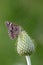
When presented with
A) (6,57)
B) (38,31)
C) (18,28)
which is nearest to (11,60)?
(6,57)

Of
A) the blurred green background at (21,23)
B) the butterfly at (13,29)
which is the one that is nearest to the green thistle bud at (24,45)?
the butterfly at (13,29)

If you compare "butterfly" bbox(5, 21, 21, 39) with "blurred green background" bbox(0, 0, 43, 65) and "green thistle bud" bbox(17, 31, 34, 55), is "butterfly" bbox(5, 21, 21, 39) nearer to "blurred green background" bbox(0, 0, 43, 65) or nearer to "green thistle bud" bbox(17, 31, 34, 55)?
"green thistle bud" bbox(17, 31, 34, 55)

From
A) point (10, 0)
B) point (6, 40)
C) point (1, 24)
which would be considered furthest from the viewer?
point (10, 0)

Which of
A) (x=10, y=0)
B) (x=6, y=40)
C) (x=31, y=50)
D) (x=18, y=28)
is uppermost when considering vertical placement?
(x=10, y=0)

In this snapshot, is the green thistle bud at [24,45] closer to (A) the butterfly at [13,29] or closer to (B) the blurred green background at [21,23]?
(A) the butterfly at [13,29]

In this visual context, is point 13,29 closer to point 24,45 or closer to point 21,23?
point 24,45

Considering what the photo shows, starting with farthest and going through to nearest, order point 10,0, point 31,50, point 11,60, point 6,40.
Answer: point 10,0, point 6,40, point 11,60, point 31,50

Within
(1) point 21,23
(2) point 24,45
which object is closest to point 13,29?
(2) point 24,45

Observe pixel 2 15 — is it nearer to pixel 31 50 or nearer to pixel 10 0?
pixel 10 0
